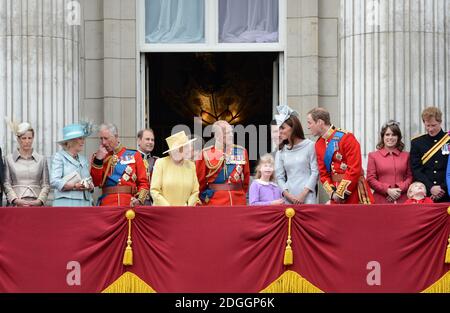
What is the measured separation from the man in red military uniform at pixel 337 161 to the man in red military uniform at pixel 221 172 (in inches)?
44.7

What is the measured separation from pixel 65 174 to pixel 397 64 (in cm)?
536

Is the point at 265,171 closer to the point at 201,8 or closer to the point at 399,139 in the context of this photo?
the point at 399,139

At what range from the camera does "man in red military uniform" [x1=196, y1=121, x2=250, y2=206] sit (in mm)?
16172

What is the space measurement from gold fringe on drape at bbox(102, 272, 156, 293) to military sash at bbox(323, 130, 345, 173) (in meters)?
2.76

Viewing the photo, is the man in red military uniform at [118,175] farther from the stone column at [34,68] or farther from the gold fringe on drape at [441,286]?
the gold fringe on drape at [441,286]

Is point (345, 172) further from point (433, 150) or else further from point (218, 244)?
point (218, 244)

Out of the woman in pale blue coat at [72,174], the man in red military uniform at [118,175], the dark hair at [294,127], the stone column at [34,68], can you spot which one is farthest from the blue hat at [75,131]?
→ the dark hair at [294,127]

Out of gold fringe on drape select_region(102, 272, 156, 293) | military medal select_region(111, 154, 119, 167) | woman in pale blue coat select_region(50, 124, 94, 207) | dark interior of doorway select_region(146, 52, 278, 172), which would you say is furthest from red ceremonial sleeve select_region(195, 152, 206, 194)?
dark interior of doorway select_region(146, 52, 278, 172)

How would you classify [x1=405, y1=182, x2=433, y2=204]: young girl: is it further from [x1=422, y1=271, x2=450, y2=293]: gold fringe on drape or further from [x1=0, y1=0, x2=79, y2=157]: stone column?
[x1=0, y1=0, x2=79, y2=157]: stone column

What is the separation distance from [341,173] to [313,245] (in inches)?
52.3

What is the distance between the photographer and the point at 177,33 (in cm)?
1941
